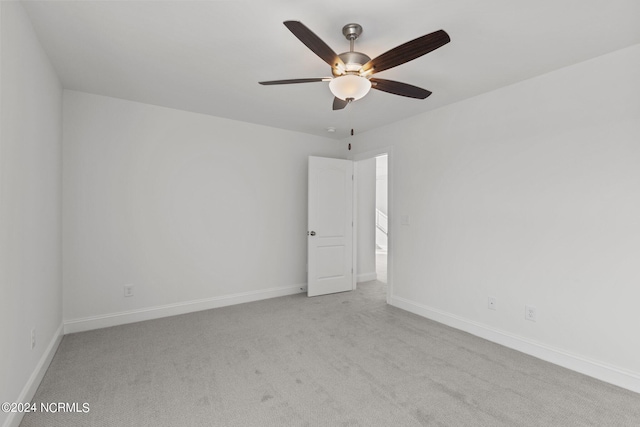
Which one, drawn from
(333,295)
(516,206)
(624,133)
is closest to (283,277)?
(333,295)

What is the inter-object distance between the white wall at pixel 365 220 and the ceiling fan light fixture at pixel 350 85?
3.35m

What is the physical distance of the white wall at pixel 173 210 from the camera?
3.24 meters

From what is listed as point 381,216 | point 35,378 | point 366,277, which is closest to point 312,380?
point 35,378

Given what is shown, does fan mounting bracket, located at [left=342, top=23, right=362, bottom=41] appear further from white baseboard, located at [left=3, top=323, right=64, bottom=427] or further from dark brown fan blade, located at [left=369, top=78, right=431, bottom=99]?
white baseboard, located at [left=3, top=323, right=64, bottom=427]

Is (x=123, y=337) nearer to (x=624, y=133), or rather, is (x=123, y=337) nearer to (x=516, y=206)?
(x=516, y=206)

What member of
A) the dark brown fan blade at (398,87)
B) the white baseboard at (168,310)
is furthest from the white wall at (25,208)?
the dark brown fan blade at (398,87)

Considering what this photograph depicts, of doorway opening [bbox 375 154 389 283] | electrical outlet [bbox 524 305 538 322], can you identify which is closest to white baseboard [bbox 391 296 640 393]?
electrical outlet [bbox 524 305 538 322]

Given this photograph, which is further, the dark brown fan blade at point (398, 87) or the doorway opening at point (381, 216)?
the doorway opening at point (381, 216)

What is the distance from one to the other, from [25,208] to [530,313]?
401 centimetres

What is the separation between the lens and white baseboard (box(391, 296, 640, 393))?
2.28 metres

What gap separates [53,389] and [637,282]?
4258mm

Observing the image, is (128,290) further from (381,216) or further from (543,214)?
(381,216)

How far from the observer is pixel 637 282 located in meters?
2.25

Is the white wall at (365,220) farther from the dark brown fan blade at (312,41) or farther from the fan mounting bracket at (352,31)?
the dark brown fan blade at (312,41)
